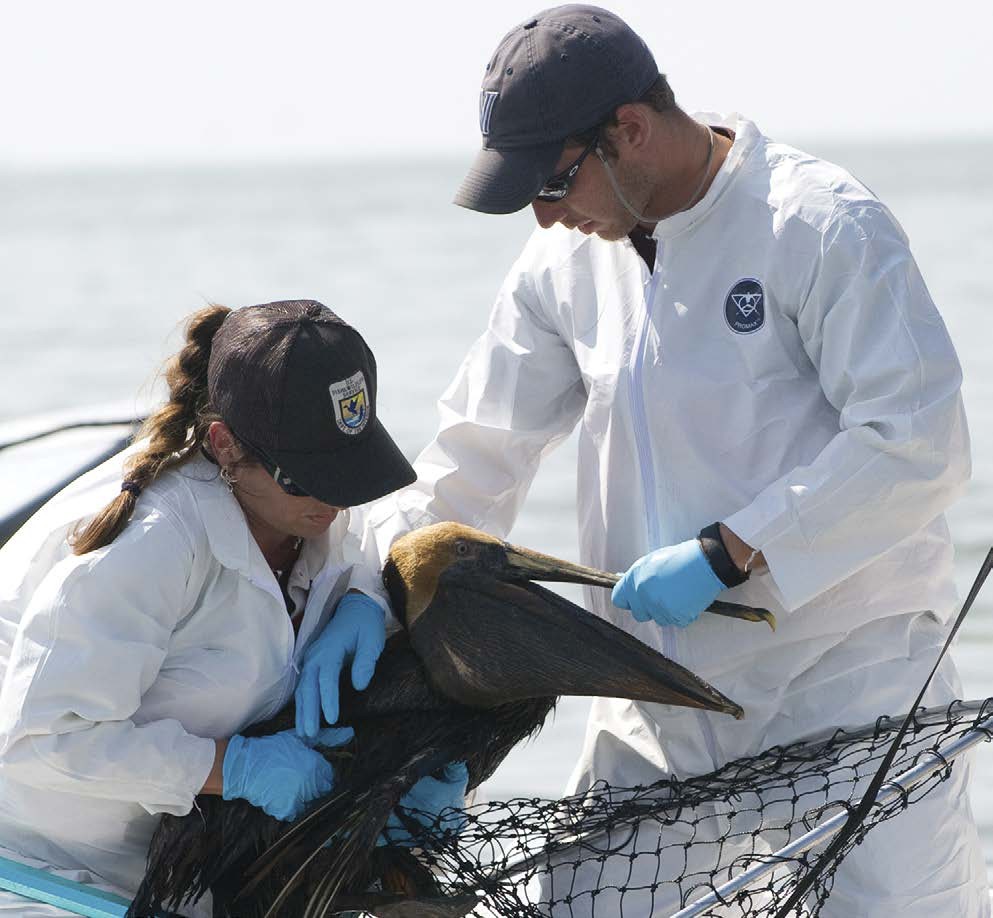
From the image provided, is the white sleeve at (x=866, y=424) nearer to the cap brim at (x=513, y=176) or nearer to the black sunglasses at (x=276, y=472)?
the cap brim at (x=513, y=176)

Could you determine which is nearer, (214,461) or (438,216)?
(214,461)

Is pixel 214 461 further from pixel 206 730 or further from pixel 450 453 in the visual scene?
pixel 450 453

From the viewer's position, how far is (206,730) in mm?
2689

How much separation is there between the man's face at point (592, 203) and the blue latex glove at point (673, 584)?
1.91 ft

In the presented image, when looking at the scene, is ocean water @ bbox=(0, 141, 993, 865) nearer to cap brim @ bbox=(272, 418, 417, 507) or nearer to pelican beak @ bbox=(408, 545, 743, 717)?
cap brim @ bbox=(272, 418, 417, 507)

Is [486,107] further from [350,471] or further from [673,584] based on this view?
[673,584]

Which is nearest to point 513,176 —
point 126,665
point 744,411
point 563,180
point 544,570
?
point 563,180

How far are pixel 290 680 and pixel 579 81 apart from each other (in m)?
1.14

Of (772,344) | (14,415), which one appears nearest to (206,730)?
(772,344)

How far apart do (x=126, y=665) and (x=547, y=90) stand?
3.88 ft

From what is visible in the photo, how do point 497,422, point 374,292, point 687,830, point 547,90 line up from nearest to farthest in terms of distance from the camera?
point 547,90
point 687,830
point 497,422
point 374,292

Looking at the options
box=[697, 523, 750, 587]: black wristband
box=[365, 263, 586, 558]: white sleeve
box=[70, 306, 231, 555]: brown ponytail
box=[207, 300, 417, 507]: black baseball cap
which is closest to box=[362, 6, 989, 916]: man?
box=[697, 523, 750, 587]: black wristband

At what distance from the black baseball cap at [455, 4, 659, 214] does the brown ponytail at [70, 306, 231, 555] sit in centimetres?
53

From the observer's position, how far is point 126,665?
2494 millimetres
